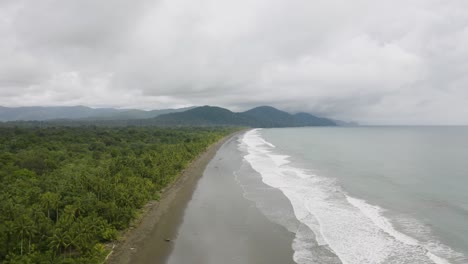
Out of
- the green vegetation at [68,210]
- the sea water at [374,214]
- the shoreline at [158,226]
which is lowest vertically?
the shoreline at [158,226]

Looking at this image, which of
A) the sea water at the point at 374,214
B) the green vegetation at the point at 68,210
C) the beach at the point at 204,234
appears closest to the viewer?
the green vegetation at the point at 68,210

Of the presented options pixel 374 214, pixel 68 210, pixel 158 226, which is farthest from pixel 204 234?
pixel 374 214

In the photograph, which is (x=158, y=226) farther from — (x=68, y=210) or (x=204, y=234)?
(x=68, y=210)

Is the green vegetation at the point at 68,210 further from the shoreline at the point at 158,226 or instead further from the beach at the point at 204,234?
the beach at the point at 204,234

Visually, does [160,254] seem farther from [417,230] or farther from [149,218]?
[417,230]

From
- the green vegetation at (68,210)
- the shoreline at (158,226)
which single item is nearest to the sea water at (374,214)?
the shoreline at (158,226)

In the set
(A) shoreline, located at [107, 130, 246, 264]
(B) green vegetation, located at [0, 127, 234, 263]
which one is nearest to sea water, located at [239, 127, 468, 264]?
(A) shoreline, located at [107, 130, 246, 264]

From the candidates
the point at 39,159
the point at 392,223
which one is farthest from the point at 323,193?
the point at 39,159

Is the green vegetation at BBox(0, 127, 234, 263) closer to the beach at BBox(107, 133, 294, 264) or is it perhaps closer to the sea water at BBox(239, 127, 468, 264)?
the beach at BBox(107, 133, 294, 264)
